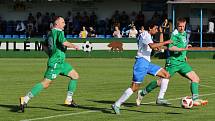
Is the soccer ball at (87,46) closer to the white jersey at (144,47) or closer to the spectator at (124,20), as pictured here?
the spectator at (124,20)

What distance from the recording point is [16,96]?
1817 centimetres

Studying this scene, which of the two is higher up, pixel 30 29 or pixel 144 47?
pixel 30 29

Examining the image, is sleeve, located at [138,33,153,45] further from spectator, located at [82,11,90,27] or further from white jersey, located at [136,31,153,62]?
spectator, located at [82,11,90,27]

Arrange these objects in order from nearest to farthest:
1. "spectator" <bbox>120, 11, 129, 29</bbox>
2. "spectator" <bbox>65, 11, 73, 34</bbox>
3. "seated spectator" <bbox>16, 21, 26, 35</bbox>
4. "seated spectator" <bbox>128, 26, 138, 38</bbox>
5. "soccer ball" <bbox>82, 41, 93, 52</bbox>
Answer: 1. "seated spectator" <bbox>128, 26, 138, 38</bbox>
2. "soccer ball" <bbox>82, 41, 93, 52</bbox>
3. "spectator" <bbox>120, 11, 129, 29</bbox>
4. "spectator" <bbox>65, 11, 73, 34</bbox>
5. "seated spectator" <bbox>16, 21, 26, 35</bbox>

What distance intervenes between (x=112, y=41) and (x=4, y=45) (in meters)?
7.17

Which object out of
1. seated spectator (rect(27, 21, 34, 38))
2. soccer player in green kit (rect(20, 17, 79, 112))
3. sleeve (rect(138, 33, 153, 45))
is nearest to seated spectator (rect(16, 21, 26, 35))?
seated spectator (rect(27, 21, 34, 38))

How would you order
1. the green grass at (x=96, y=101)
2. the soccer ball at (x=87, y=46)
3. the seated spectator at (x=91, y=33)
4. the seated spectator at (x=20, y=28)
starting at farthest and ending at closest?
the seated spectator at (x=20, y=28) < the seated spectator at (x=91, y=33) < the soccer ball at (x=87, y=46) < the green grass at (x=96, y=101)

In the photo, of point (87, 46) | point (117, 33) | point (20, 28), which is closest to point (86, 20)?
point (87, 46)

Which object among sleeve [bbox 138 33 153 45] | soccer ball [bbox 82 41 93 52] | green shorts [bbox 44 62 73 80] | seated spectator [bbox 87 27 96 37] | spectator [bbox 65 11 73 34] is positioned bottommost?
soccer ball [bbox 82 41 93 52]

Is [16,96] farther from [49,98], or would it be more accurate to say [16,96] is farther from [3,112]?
[3,112]

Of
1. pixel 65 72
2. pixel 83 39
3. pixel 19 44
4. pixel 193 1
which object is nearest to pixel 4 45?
pixel 19 44

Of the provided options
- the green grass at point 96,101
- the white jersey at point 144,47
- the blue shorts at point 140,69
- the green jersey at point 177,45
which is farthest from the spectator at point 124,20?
the blue shorts at point 140,69

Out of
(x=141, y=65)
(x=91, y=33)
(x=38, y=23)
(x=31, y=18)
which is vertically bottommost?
(x=141, y=65)

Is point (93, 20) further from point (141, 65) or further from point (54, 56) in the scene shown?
point (141, 65)
